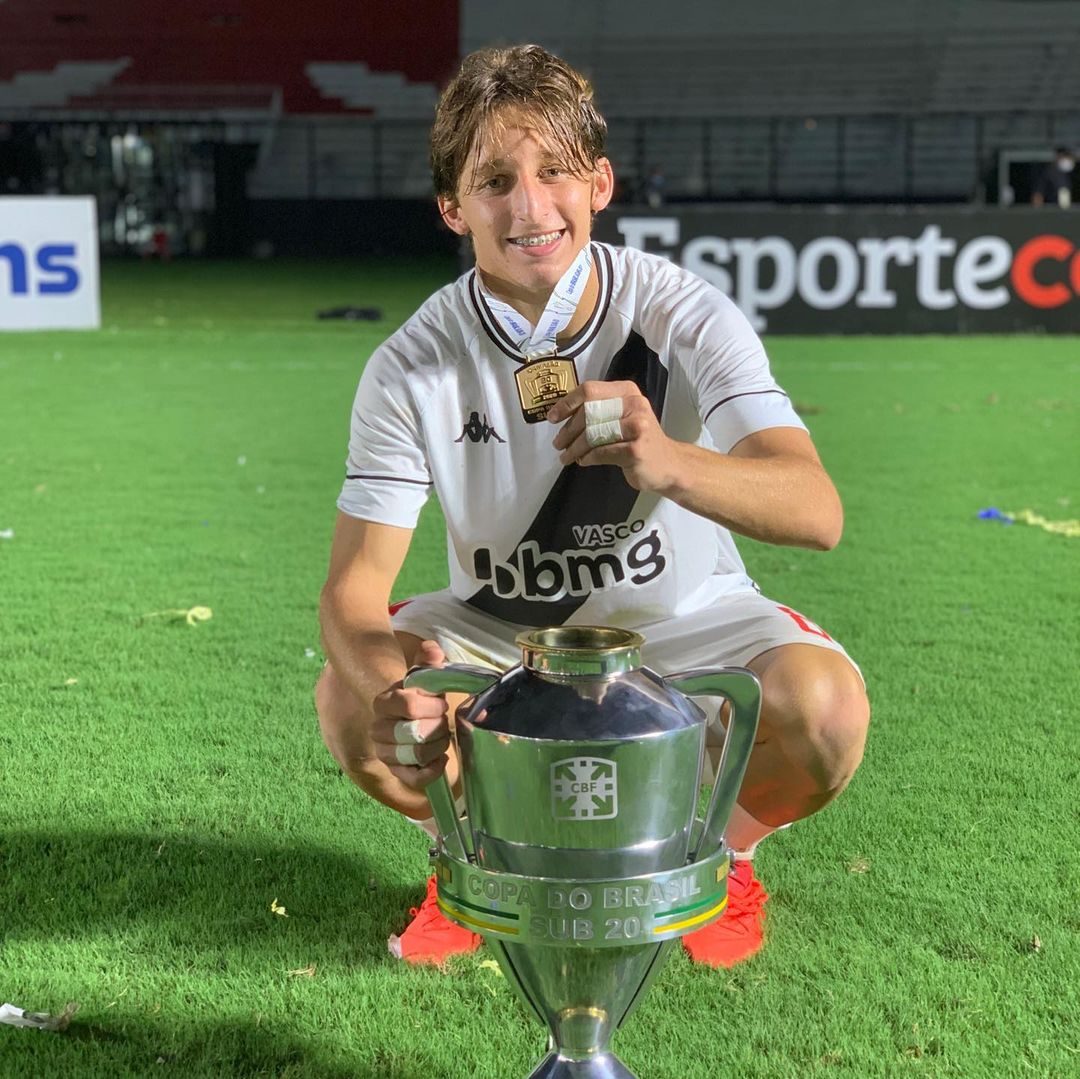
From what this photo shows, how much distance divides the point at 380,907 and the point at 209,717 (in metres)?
1.19

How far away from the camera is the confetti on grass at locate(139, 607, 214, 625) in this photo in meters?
4.64

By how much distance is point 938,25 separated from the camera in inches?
1139

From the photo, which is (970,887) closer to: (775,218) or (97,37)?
(775,218)

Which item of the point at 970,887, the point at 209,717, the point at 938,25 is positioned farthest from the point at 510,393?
the point at 938,25

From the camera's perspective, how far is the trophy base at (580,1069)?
182 centimetres

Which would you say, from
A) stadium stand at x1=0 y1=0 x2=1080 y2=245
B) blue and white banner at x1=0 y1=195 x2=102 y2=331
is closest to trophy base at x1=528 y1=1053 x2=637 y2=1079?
blue and white banner at x1=0 y1=195 x2=102 y2=331

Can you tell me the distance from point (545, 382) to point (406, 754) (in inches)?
22.4

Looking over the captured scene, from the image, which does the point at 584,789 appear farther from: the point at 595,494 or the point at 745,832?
the point at 745,832

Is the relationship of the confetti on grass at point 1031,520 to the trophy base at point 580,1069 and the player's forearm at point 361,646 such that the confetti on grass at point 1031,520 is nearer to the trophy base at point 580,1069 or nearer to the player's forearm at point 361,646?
the player's forearm at point 361,646

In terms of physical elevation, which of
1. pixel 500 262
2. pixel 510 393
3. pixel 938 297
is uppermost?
pixel 500 262

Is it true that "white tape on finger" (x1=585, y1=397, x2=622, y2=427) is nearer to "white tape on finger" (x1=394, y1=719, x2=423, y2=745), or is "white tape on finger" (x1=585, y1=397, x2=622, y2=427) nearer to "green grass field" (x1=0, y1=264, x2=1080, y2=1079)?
"white tape on finger" (x1=394, y1=719, x2=423, y2=745)

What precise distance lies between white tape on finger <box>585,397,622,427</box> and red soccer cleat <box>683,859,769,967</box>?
1.07 metres

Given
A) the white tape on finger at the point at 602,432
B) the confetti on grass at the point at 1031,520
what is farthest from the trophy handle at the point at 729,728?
the confetti on grass at the point at 1031,520

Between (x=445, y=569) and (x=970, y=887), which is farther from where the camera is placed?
(x=445, y=569)
